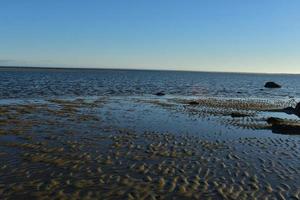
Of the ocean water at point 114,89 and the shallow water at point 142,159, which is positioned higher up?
the shallow water at point 142,159

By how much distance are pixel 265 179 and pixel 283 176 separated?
0.85 meters

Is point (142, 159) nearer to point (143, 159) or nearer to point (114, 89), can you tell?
point (143, 159)

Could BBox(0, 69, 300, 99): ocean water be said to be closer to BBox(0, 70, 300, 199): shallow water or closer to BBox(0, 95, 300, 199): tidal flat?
BBox(0, 95, 300, 199): tidal flat

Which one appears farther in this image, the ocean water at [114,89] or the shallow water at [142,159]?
the ocean water at [114,89]

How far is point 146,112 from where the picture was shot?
92.3ft

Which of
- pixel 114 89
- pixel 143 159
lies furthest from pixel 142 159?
pixel 114 89

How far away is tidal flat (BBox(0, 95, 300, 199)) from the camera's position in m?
10.3

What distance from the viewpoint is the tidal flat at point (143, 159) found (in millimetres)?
10336

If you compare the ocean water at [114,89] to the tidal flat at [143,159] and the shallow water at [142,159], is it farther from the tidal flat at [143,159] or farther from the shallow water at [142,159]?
the shallow water at [142,159]

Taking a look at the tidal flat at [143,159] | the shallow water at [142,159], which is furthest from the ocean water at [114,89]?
the shallow water at [142,159]

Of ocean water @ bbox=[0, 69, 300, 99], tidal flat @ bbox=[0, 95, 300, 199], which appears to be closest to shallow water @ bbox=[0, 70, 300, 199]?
tidal flat @ bbox=[0, 95, 300, 199]

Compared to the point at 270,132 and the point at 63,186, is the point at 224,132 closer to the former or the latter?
the point at 270,132

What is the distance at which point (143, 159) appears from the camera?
13641 mm

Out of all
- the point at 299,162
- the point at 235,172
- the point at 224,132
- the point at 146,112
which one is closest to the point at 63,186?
the point at 235,172
